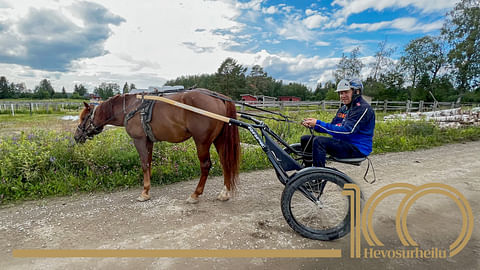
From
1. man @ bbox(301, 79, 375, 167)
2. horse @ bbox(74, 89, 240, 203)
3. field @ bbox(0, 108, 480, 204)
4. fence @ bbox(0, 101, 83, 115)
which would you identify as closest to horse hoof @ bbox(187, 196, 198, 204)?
horse @ bbox(74, 89, 240, 203)

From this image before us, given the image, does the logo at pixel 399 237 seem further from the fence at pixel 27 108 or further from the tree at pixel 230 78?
the tree at pixel 230 78

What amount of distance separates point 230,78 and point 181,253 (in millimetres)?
44698

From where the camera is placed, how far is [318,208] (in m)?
2.75

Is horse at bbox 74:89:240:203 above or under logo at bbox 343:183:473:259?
above

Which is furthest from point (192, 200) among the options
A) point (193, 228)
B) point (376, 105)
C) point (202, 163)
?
point (376, 105)

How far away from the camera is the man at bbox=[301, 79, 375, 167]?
271cm

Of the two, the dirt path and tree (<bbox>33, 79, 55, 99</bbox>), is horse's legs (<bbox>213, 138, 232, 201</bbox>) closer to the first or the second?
the dirt path

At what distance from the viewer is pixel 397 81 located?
36.0 meters

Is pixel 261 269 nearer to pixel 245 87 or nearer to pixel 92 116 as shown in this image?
pixel 92 116

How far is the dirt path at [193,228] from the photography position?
223cm

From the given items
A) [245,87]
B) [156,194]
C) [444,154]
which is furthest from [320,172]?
[245,87]

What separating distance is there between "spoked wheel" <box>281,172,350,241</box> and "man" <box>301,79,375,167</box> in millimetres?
285

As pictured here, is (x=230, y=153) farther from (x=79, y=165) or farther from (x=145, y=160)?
(x=79, y=165)

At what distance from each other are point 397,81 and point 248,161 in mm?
40378
